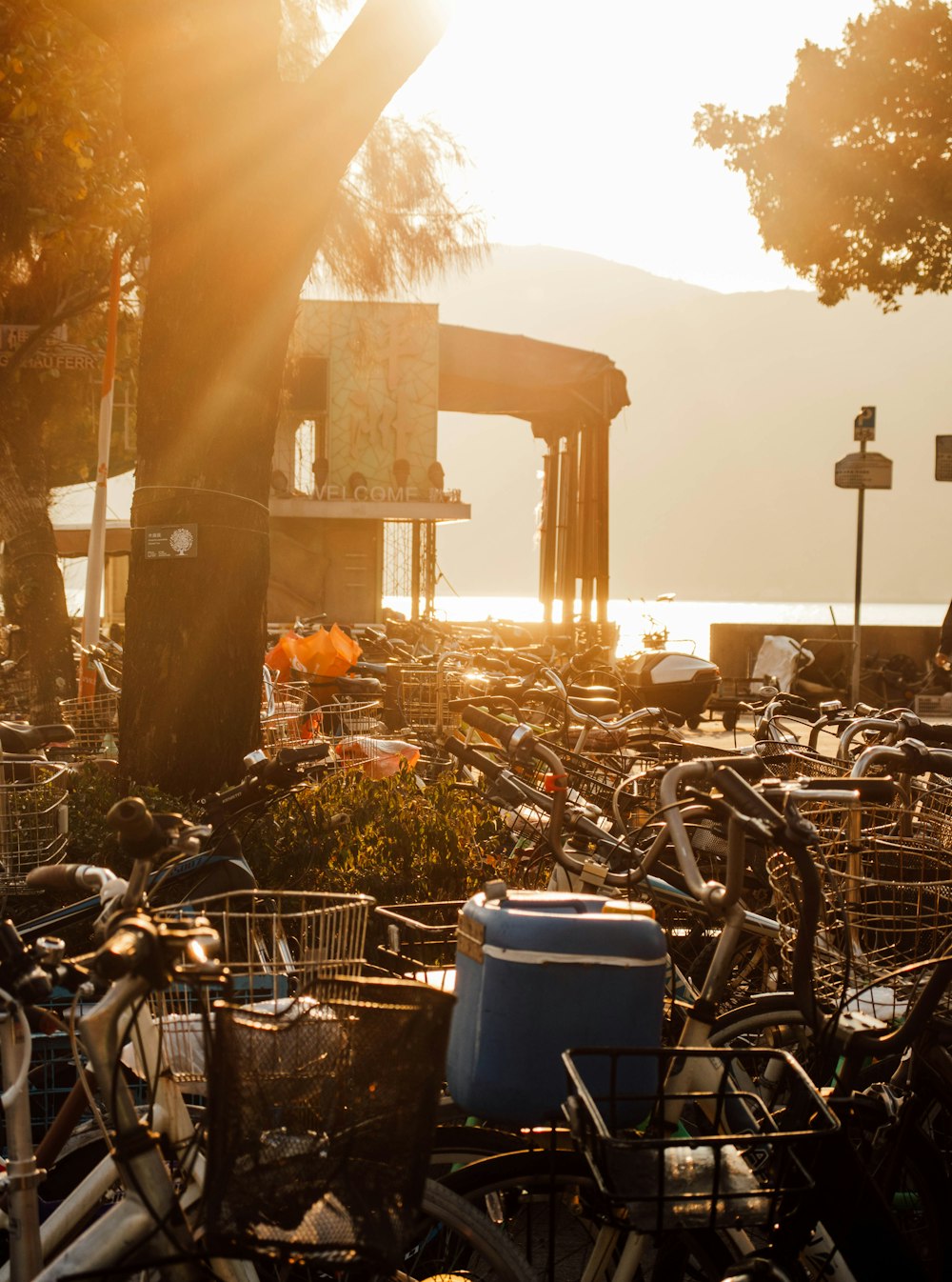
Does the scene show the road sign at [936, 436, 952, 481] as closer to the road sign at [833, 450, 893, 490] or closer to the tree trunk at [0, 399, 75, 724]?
the road sign at [833, 450, 893, 490]

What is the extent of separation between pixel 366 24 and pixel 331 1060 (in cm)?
474

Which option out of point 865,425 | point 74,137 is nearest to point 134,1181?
point 74,137

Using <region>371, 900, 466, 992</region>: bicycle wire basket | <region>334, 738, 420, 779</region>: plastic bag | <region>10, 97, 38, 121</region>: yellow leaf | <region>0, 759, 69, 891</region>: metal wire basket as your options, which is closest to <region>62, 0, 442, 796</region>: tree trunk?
<region>334, 738, 420, 779</region>: plastic bag

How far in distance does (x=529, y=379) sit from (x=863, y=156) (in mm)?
11855

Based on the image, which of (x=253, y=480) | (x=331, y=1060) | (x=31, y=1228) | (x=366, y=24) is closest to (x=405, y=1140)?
(x=331, y=1060)

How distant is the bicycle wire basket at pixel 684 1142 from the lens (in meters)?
2.14

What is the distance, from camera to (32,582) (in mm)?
12875

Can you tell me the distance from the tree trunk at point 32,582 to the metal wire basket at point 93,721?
13.9 ft

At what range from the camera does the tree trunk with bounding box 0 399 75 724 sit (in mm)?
12867

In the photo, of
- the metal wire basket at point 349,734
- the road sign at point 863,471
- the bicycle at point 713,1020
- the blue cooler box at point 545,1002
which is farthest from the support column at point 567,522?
the blue cooler box at point 545,1002

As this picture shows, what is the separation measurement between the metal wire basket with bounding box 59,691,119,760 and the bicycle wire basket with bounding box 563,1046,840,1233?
594 centimetres

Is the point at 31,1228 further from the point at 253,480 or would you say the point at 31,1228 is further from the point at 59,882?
the point at 253,480

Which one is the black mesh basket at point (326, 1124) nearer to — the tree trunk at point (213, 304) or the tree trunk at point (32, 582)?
the tree trunk at point (213, 304)

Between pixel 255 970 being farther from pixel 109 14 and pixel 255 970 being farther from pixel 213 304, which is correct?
pixel 109 14
